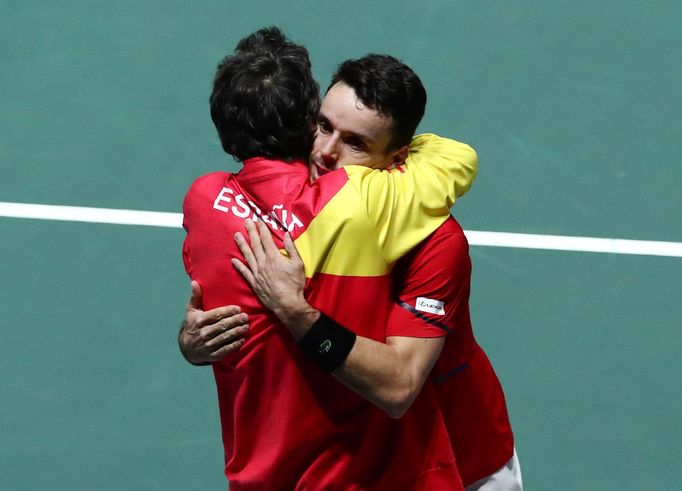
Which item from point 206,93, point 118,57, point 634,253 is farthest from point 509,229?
point 118,57

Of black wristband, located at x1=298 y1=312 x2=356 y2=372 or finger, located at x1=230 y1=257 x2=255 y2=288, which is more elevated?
finger, located at x1=230 y1=257 x2=255 y2=288

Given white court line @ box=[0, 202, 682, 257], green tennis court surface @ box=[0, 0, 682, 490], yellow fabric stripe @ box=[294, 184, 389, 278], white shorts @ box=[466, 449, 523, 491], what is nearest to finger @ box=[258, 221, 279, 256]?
yellow fabric stripe @ box=[294, 184, 389, 278]

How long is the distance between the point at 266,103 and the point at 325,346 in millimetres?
847

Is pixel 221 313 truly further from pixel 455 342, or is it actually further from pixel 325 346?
pixel 455 342

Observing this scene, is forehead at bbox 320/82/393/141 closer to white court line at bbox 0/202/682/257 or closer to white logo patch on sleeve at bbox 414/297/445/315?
white logo patch on sleeve at bbox 414/297/445/315

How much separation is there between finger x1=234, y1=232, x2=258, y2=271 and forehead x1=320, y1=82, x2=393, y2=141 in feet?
1.64

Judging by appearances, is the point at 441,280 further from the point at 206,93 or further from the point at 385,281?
the point at 206,93

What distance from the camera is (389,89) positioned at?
4.55 metres

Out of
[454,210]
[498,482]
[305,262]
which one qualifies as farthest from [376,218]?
[454,210]

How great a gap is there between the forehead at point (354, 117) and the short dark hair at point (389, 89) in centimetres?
2

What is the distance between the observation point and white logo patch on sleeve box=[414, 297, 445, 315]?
4508 mm

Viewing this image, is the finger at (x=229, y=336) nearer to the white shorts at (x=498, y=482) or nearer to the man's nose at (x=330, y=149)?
the man's nose at (x=330, y=149)

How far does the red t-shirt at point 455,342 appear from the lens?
14.8 ft

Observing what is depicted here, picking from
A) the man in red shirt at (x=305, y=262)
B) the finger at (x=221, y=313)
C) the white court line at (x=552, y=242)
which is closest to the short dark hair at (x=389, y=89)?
the man in red shirt at (x=305, y=262)
